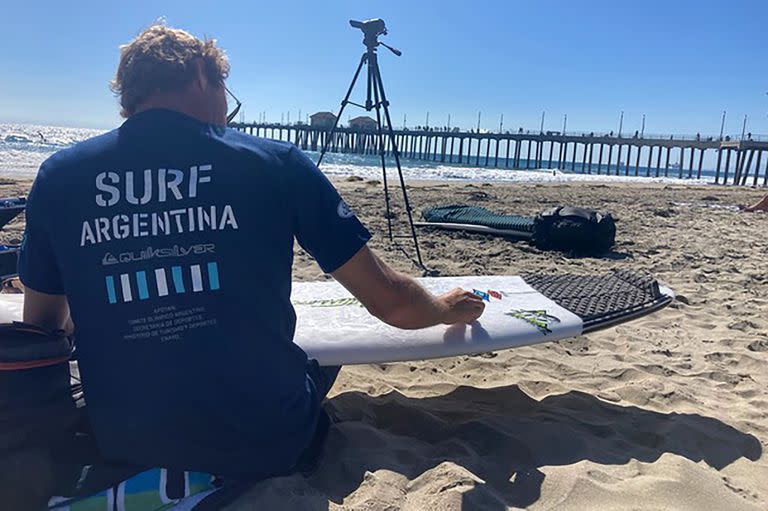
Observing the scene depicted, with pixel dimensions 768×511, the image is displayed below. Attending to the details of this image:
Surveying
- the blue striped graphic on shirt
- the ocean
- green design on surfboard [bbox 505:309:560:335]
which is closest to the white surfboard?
green design on surfboard [bbox 505:309:560:335]

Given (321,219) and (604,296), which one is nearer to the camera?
(321,219)

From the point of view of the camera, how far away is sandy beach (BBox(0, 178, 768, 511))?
5.57 feet

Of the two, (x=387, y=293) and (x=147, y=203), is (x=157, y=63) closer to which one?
(x=147, y=203)

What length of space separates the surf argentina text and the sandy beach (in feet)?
2.64

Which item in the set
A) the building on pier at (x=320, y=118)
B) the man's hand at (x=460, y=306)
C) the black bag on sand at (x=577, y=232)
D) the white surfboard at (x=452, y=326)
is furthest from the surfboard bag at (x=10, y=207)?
the building on pier at (x=320, y=118)

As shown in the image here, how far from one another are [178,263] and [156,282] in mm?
69

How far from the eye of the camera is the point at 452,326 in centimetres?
227

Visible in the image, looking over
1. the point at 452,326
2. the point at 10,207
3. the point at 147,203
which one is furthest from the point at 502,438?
the point at 10,207

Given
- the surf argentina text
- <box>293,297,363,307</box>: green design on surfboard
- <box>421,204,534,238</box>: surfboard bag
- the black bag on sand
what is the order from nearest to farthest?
the surf argentina text < <box>293,297,363,307</box>: green design on surfboard < the black bag on sand < <box>421,204,534,238</box>: surfboard bag

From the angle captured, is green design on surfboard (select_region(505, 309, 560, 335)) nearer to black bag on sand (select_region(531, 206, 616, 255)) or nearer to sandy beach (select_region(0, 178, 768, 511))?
sandy beach (select_region(0, 178, 768, 511))

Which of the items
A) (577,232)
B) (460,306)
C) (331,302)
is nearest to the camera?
(460,306)

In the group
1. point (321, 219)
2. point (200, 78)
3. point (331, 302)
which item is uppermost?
point (200, 78)

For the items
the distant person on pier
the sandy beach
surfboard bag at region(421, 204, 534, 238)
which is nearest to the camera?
the sandy beach

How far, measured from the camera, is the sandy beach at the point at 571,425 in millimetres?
1699
